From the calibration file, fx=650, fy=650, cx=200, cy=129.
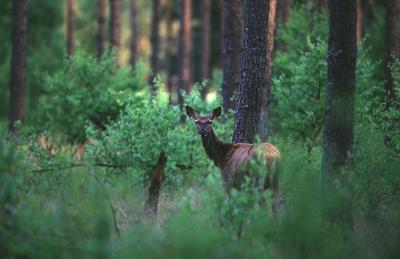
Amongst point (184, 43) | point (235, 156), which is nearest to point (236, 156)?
point (235, 156)

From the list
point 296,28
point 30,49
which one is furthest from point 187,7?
point 296,28

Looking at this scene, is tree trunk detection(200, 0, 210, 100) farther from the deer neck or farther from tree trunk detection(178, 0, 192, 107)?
the deer neck

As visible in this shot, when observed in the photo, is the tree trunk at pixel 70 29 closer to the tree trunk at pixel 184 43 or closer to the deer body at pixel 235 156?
the tree trunk at pixel 184 43

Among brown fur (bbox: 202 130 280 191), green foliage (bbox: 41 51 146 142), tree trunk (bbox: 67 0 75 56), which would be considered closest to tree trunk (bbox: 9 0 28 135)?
green foliage (bbox: 41 51 146 142)

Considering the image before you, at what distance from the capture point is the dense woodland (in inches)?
318

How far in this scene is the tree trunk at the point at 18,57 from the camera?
734 inches

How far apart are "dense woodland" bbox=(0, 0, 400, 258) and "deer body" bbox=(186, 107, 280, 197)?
0.03m

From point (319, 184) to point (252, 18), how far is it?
4363mm

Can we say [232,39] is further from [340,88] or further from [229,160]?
[340,88]

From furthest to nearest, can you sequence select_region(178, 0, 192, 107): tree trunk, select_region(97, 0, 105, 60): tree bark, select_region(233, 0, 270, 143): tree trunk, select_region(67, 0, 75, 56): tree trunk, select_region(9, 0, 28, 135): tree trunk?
select_region(67, 0, 75, 56): tree trunk → select_region(178, 0, 192, 107): tree trunk → select_region(97, 0, 105, 60): tree bark → select_region(9, 0, 28, 135): tree trunk → select_region(233, 0, 270, 143): tree trunk

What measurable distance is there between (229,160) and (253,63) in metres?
2.01

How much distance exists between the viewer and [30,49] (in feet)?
114

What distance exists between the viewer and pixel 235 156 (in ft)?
37.2

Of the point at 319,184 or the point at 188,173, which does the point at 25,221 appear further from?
the point at 188,173
